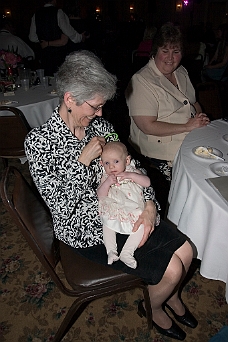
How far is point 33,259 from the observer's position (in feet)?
6.89

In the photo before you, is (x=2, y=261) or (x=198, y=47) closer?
(x=2, y=261)

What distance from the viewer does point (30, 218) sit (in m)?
1.21

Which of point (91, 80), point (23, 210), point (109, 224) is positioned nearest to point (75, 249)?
point (109, 224)

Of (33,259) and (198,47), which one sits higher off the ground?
(198,47)

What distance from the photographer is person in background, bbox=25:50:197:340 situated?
49.0 inches

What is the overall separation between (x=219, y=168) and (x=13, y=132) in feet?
5.86

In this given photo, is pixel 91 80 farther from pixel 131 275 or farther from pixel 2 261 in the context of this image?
pixel 2 261

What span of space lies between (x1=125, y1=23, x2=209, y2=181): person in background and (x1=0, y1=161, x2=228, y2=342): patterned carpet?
34.4 inches

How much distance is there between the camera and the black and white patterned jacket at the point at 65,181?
49.1 inches

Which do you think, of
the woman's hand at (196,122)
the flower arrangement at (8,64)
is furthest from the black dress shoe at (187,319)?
the flower arrangement at (8,64)

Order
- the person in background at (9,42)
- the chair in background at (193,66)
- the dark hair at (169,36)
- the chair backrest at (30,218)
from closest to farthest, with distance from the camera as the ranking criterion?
the chair backrest at (30,218), the dark hair at (169,36), the person in background at (9,42), the chair in background at (193,66)

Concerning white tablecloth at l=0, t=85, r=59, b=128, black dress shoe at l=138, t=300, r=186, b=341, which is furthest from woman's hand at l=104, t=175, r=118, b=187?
white tablecloth at l=0, t=85, r=59, b=128

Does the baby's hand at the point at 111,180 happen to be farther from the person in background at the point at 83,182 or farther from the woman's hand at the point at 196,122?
the woman's hand at the point at 196,122

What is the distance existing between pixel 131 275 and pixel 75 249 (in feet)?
1.01
